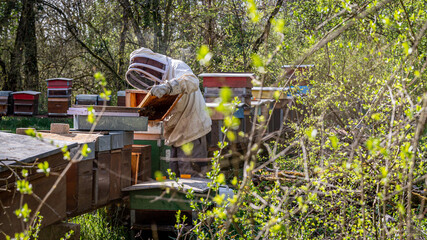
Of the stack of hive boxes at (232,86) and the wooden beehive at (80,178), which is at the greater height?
the stack of hive boxes at (232,86)

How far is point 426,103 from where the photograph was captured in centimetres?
170

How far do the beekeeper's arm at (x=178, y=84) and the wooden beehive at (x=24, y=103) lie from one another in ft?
27.0

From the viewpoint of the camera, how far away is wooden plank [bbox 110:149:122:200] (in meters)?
4.04

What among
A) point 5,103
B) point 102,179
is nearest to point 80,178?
point 102,179

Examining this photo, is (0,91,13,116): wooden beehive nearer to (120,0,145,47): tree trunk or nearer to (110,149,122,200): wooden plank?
(120,0,145,47): tree trunk

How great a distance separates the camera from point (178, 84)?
15.6 ft

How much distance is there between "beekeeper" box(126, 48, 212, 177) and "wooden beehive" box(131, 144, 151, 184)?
547mm

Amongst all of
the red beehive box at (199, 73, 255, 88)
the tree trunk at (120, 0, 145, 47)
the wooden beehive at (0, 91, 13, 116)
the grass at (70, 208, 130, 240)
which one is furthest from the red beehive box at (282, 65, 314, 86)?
the wooden beehive at (0, 91, 13, 116)

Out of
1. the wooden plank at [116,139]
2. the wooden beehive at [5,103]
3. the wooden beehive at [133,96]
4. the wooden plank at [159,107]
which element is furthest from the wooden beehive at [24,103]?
the wooden plank at [116,139]

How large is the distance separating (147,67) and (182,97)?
1.69 feet

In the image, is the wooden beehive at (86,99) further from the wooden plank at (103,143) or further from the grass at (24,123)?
the wooden plank at (103,143)

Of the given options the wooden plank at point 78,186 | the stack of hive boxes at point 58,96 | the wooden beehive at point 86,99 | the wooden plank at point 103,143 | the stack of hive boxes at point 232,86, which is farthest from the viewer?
the stack of hive boxes at point 58,96

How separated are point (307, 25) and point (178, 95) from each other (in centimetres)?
540

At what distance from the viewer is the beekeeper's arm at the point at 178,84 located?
14.7 ft
